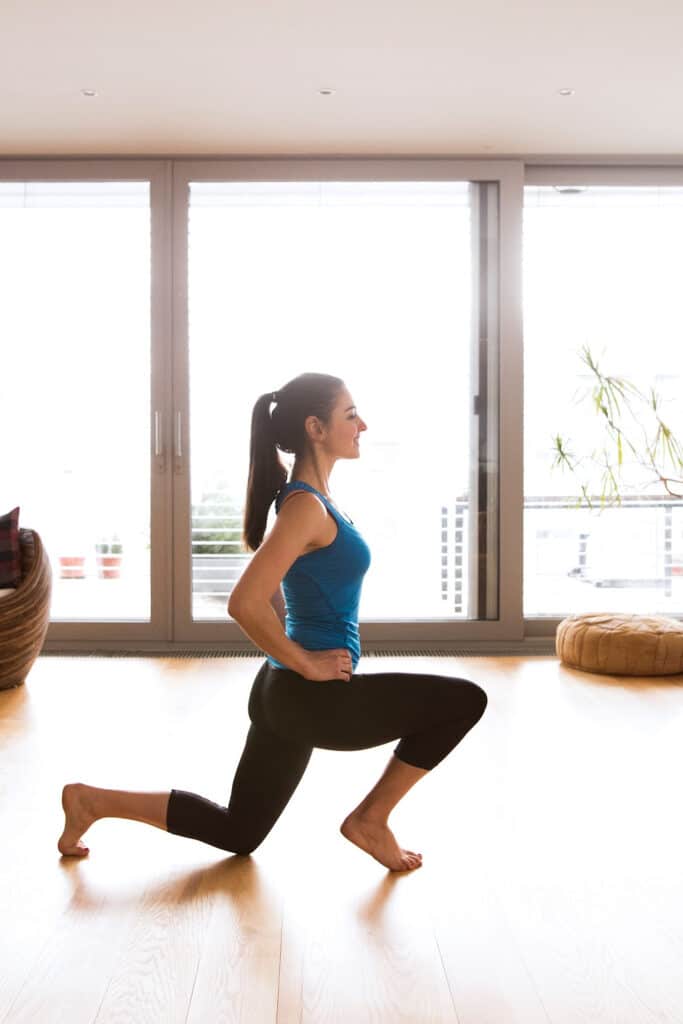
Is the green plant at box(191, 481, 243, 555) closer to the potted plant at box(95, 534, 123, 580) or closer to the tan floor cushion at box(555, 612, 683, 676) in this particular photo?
the potted plant at box(95, 534, 123, 580)

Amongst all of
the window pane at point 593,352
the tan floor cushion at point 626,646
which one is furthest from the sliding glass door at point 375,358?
the tan floor cushion at point 626,646

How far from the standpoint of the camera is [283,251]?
607 centimetres

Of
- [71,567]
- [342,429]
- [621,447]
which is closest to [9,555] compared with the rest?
[71,567]

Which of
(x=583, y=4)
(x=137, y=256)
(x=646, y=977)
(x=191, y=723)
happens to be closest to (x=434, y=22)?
(x=583, y=4)

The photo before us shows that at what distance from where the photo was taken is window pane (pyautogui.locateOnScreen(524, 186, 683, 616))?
614 centimetres

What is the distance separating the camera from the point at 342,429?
8.27ft

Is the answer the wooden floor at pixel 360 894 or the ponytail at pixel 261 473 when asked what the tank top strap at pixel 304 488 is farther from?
the wooden floor at pixel 360 894

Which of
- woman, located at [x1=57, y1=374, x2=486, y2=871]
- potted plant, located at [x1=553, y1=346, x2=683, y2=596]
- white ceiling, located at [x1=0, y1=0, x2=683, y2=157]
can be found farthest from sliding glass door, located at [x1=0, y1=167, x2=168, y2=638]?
woman, located at [x1=57, y1=374, x2=486, y2=871]

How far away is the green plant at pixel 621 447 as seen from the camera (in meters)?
6.07

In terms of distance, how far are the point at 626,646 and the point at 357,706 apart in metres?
3.19

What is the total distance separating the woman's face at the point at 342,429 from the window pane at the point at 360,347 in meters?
3.47

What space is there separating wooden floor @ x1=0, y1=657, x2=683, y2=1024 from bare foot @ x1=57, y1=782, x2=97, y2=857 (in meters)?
0.04

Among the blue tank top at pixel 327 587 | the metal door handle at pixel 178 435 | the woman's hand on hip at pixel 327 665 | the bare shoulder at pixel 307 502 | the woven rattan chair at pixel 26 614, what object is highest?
the metal door handle at pixel 178 435

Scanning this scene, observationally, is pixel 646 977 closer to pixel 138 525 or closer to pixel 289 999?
pixel 289 999
